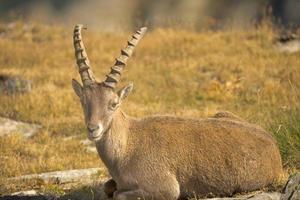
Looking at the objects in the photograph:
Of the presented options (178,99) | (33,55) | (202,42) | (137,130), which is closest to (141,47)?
(202,42)

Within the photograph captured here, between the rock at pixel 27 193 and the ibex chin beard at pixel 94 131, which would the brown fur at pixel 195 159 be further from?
the rock at pixel 27 193

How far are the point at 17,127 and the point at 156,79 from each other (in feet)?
21.1

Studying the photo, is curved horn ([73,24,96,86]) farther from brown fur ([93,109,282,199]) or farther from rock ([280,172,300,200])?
rock ([280,172,300,200])

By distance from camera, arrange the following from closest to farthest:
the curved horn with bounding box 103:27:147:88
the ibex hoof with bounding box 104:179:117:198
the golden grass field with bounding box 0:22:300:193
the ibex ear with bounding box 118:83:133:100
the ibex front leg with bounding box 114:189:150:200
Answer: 1. the ibex front leg with bounding box 114:189:150:200
2. the curved horn with bounding box 103:27:147:88
3. the ibex ear with bounding box 118:83:133:100
4. the ibex hoof with bounding box 104:179:117:198
5. the golden grass field with bounding box 0:22:300:193

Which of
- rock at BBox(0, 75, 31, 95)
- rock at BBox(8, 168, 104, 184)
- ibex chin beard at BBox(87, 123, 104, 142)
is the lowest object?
rock at BBox(8, 168, 104, 184)

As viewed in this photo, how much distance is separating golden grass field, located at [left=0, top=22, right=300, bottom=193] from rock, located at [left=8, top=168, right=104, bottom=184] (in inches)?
20.7

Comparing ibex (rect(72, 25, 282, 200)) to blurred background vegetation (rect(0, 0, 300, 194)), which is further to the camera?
blurred background vegetation (rect(0, 0, 300, 194))

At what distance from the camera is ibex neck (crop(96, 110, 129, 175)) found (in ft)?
34.9

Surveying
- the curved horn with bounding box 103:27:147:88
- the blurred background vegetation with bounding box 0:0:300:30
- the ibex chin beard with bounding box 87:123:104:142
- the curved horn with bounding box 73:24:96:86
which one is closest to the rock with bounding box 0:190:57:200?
the ibex chin beard with bounding box 87:123:104:142

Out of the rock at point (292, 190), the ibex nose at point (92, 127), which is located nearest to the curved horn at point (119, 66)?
the ibex nose at point (92, 127)

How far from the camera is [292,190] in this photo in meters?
9.15

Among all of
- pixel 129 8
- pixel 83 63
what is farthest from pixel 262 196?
pixel 129 8

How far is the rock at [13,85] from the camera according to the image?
20359 mm

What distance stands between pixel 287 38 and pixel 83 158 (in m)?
13.1
